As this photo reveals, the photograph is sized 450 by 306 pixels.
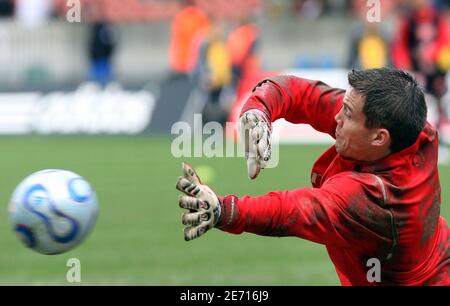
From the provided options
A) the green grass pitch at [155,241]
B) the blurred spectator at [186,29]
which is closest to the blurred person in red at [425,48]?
the green grass pitch at [155,241]

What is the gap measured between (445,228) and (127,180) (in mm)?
9744

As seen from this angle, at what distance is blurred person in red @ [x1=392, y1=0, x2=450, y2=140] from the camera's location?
16438mm

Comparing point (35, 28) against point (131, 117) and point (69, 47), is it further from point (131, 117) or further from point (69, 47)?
point (131, 117)

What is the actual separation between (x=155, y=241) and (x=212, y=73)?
37.8 feet

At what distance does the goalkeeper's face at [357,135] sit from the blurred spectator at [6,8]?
84.7ft

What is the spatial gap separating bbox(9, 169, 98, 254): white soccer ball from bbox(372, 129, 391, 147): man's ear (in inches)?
71.1

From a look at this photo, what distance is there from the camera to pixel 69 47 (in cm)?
2814

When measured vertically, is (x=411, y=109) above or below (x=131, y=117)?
above

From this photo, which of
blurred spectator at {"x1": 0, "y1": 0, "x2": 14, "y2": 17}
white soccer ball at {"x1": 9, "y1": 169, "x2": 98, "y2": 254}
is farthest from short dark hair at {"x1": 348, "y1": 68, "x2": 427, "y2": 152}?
blurred spectator at {"x1": 0, "y1": 0, "x2": 14, "y2": 17}

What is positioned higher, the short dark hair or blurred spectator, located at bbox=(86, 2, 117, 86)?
the short dark hair

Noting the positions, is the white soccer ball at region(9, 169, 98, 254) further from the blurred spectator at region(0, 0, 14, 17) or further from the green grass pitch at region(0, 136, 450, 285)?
the blurred spectator at region(0, 0, 14, 17)

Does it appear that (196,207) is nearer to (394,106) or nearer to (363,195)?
(363,195)

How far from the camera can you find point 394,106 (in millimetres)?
5020
